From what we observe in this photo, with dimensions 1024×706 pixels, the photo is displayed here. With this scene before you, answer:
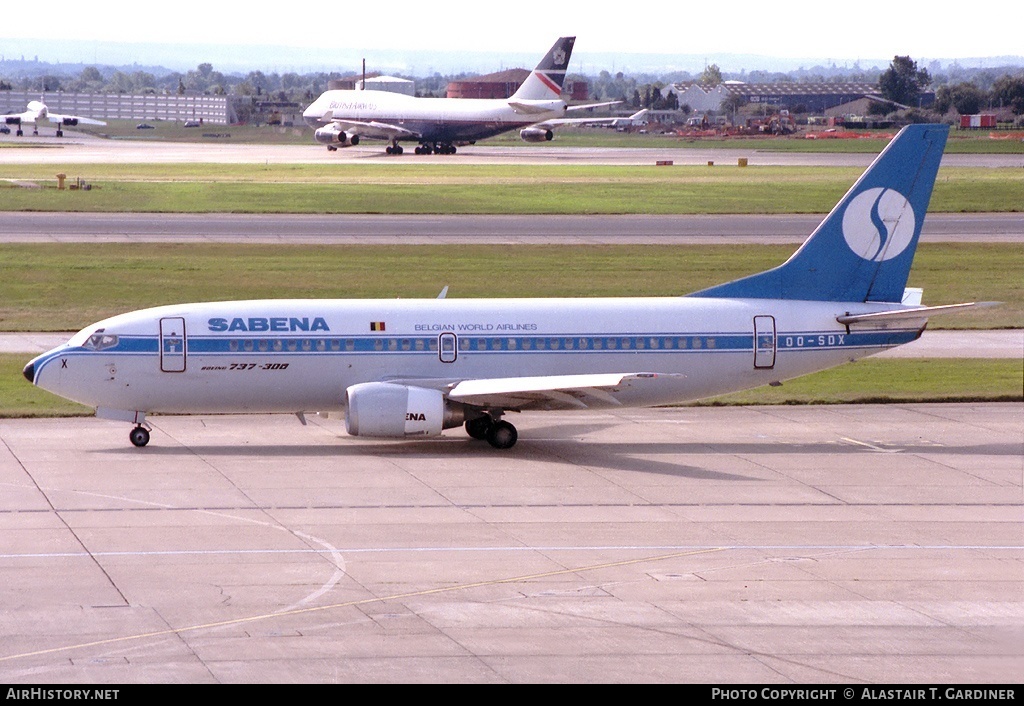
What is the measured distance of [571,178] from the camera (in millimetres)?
112375

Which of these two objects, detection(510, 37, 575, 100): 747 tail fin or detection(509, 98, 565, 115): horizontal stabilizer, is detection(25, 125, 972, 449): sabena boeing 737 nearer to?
detection(509, 98, 565, 115): horizontal stabilizer

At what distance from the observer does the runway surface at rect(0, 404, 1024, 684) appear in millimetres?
19391

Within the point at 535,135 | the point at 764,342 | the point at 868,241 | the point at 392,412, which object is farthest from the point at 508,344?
the point at 535,135

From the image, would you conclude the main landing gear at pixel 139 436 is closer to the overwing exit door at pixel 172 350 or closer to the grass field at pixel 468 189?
the overwing exit door at pixel 172 350

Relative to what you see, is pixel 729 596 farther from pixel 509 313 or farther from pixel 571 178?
pixel 571 178

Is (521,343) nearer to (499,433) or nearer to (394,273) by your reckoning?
(499,433)

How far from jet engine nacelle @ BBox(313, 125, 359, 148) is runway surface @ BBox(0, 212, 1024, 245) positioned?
5211cm

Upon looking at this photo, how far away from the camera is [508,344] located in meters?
35.1

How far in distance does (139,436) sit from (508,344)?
930 centimetres

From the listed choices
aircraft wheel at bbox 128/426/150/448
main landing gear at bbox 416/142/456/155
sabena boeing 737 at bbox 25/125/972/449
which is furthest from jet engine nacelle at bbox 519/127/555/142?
aircraft wheel at bbox 128/426/150/448

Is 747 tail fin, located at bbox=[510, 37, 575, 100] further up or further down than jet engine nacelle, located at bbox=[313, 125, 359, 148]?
further up

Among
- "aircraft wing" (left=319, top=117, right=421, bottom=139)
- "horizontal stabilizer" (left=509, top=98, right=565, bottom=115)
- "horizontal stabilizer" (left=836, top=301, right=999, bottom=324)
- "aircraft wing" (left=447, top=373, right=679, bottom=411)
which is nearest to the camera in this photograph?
"aircraft wing" (left=447, top=373, right=679, bottom=411)

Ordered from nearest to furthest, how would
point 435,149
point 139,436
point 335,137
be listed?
point 139,436 → point 335,137 → point 435,149

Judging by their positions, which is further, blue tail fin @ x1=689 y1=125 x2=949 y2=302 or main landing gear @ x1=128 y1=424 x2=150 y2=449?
blue tail fin @ x1=689 y1=125 x2=949 y2=302
